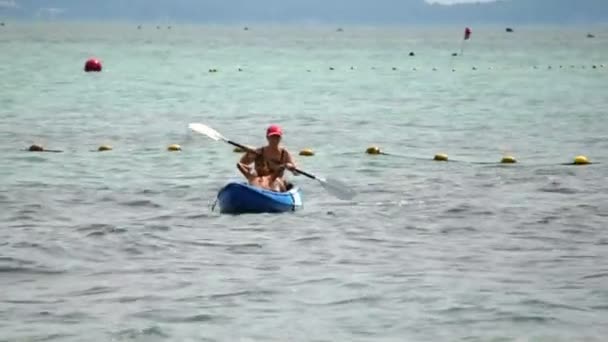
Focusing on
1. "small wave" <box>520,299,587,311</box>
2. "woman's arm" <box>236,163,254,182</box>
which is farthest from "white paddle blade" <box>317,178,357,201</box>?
"small wave" <box>520,299,587,311</box>

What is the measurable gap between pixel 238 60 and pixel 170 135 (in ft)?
246

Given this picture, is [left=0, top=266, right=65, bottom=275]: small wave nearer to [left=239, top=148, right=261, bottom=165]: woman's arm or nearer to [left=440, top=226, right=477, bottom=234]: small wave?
[left=239, top=148, right=261, bottom=165]: woman's arm

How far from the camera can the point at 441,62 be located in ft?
367

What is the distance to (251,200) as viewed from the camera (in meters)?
23.0

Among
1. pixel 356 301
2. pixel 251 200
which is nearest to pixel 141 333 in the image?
pixel 356 301

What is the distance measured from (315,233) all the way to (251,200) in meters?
1.57

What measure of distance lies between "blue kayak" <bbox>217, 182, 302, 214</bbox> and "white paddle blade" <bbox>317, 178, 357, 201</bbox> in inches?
69.9

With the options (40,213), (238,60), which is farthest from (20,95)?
(238,60)

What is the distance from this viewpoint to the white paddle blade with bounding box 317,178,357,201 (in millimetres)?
25234

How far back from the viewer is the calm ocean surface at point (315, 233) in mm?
15727

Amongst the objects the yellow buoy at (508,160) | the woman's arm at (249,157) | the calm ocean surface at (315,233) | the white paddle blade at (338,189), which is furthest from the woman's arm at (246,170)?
the yellow buoy at (508,160)

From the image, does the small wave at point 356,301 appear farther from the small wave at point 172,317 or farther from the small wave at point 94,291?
the small wave at point 94,291

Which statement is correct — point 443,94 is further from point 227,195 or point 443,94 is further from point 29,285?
point 29,285

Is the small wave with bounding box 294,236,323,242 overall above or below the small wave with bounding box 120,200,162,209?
above
